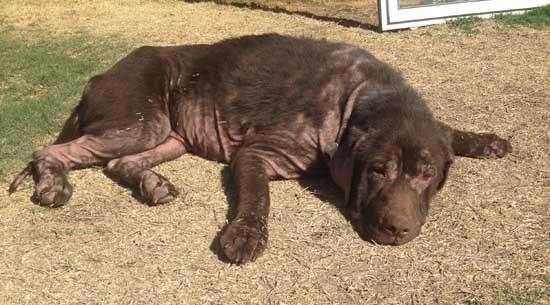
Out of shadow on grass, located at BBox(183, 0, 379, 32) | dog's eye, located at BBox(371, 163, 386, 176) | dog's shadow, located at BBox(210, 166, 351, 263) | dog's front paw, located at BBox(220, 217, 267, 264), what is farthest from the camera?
shadow on grass, located at BBox(183, 0, 379, 32)

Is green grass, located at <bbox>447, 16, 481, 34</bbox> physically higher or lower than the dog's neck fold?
lower

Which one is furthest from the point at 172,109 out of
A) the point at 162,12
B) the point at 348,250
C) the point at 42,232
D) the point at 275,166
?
the point at 162,12

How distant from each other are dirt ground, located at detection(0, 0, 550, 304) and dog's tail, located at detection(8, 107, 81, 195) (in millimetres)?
63

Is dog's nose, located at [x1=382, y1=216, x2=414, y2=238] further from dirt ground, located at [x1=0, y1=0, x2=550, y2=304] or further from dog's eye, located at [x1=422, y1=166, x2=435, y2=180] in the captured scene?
dog's eye, located at [x1=422, y1=166, x2=435, y2=180]

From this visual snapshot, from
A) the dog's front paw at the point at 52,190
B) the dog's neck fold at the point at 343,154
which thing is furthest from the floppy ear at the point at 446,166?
the dog's front paw at the point at 52,190

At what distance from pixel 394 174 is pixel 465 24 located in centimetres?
454

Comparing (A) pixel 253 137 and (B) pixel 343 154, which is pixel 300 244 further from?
(A) pixel 253 137

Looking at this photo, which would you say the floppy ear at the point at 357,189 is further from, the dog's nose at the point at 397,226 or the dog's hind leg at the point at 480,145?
the dog's hind leg at the point at 480,145

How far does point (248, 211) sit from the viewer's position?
362 centimetres

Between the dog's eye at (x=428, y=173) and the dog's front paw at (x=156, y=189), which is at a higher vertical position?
the dog's eye at (x=428, y=173)

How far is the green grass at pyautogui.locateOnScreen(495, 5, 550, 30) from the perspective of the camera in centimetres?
727

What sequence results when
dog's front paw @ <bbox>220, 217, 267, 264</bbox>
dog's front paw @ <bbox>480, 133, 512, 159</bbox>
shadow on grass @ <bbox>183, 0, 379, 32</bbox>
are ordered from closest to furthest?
dog's front paw @ <bbox>220, 217, 267, 264</bbox>
dog's front paw @ <bbox>480, 133, 512, 159</bbox>
shadow on grass @ <bbox>183, 0, 379, 32</bbox>

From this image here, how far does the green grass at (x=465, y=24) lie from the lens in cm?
724

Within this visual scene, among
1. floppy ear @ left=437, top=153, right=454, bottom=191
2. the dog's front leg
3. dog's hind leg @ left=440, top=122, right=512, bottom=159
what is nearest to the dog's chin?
floppy ear @ left=437, top=153, right=454, bottom=191
